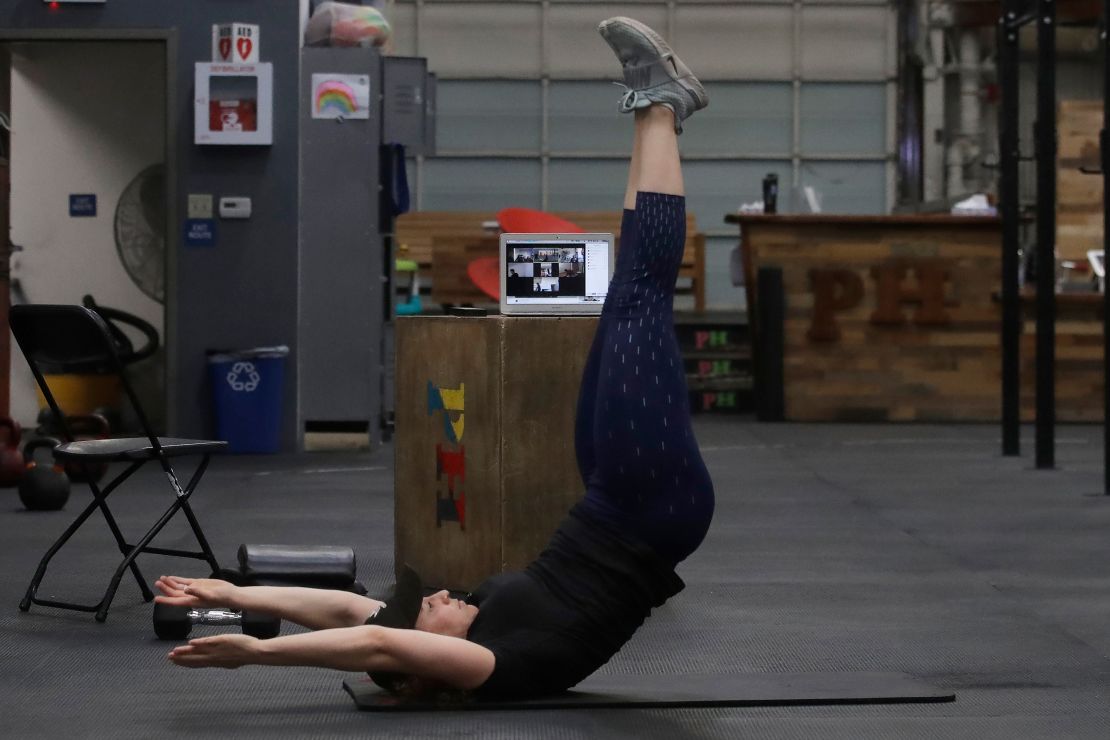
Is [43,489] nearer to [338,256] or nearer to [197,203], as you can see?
[197,203]

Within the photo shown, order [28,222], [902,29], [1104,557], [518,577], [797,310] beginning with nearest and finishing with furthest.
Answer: [518,577]
[1104,557]
[28,222]
[797,310]
[902,29]

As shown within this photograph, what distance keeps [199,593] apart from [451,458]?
59.9 inches

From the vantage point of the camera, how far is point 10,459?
7973mm

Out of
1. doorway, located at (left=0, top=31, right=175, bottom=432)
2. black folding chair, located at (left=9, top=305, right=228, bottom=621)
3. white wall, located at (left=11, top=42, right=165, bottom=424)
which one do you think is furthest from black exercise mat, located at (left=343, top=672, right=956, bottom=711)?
white wall, located at (left=11, top=42, right=165, bottom=424)

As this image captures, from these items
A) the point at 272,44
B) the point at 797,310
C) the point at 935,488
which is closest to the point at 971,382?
the point at 797,310

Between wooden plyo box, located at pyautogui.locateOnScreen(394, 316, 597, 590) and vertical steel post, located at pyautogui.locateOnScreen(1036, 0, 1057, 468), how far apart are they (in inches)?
188

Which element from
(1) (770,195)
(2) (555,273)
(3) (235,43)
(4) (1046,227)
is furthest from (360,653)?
(1) (770,195)

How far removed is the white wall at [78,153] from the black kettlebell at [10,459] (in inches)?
122

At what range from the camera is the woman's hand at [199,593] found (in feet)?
11.1

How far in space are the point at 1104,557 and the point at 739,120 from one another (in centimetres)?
1617

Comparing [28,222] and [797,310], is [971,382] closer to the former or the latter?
[797,310]

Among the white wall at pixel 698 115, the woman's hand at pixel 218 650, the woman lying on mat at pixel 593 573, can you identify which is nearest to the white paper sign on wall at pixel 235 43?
the woman lying on mat at pixel 593 573

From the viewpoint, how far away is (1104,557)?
5867 millimetres

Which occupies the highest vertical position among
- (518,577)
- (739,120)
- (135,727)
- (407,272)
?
(739,120)
